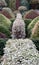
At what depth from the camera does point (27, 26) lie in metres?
16.1

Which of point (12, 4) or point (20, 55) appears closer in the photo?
point (20, 55)

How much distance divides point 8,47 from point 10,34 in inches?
293

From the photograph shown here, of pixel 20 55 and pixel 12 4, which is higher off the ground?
pixel 20 55

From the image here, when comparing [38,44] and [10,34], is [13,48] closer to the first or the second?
[38,44]

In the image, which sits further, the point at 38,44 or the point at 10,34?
the point at 10,34

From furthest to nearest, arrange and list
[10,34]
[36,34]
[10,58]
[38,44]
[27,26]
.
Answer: [27,26]
[10,34]
[36,34]
[38,44]
[10,58]

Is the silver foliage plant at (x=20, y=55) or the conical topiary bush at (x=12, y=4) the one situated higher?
the silver foliage plant at (x=20, y=55)

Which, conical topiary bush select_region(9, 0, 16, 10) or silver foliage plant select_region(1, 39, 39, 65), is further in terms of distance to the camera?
conical topiary bush select_region(9, 0, 16, 10)

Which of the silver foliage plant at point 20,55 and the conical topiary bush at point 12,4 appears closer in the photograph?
the silver foliage plant at point 20,55

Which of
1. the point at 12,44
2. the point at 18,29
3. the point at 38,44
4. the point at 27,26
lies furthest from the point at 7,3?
the point at 12,44

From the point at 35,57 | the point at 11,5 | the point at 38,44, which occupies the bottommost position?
the point at 11,5

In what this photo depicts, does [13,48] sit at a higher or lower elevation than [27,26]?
higher

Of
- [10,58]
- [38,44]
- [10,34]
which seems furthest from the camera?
[10,34]

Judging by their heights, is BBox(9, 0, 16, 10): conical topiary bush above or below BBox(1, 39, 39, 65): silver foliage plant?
below
